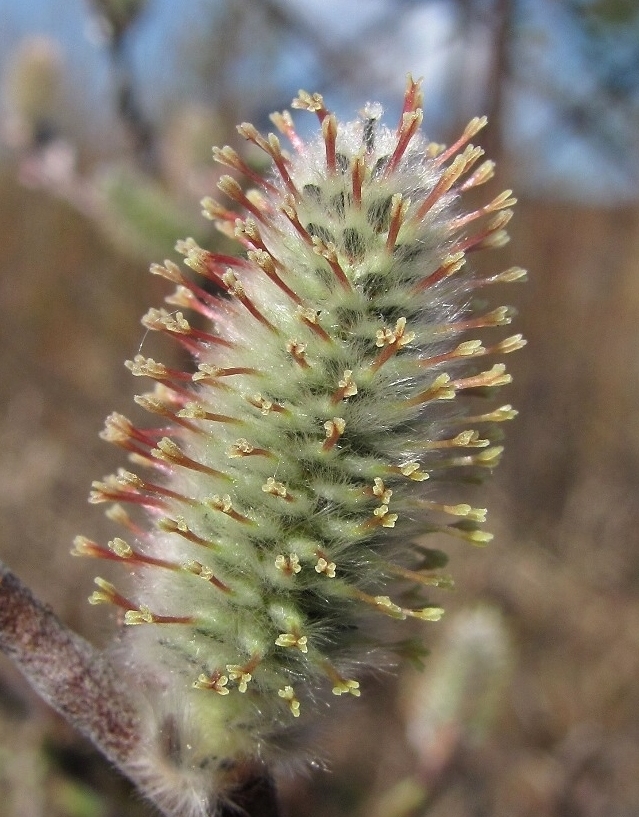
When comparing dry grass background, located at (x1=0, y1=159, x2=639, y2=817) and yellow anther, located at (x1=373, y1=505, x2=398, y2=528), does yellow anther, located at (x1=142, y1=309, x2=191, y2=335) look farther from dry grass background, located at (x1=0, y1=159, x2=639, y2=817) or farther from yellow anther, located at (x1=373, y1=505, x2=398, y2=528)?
dry grass background, located at (x1=0, y1=159, x2=639, y2=817)

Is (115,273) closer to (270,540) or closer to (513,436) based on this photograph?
(513,436)

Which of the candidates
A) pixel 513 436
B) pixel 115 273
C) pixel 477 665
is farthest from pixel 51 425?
pixel 477 665

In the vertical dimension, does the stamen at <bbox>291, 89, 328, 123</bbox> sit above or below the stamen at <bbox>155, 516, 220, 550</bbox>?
above

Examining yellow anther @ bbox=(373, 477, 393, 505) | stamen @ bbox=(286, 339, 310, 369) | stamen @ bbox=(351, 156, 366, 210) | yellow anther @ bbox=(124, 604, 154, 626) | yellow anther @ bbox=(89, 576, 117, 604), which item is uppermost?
stamen @ bbox=(351, 156, 366, 210)

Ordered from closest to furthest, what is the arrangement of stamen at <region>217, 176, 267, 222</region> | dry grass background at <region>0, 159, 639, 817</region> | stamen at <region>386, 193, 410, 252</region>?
1. stamen at <region>386, 193, 410, 252</region>
2. stamen at <region>217, 176, 267, 222</region>
3. dry grass background at <region>0, 159, 639, 817</region>

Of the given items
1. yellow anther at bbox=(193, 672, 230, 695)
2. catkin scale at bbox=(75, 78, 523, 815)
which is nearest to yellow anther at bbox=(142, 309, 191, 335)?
catkin scale at bbox=(75, 78, 523, 815)

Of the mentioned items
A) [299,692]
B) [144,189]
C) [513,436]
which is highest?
[513,436]
